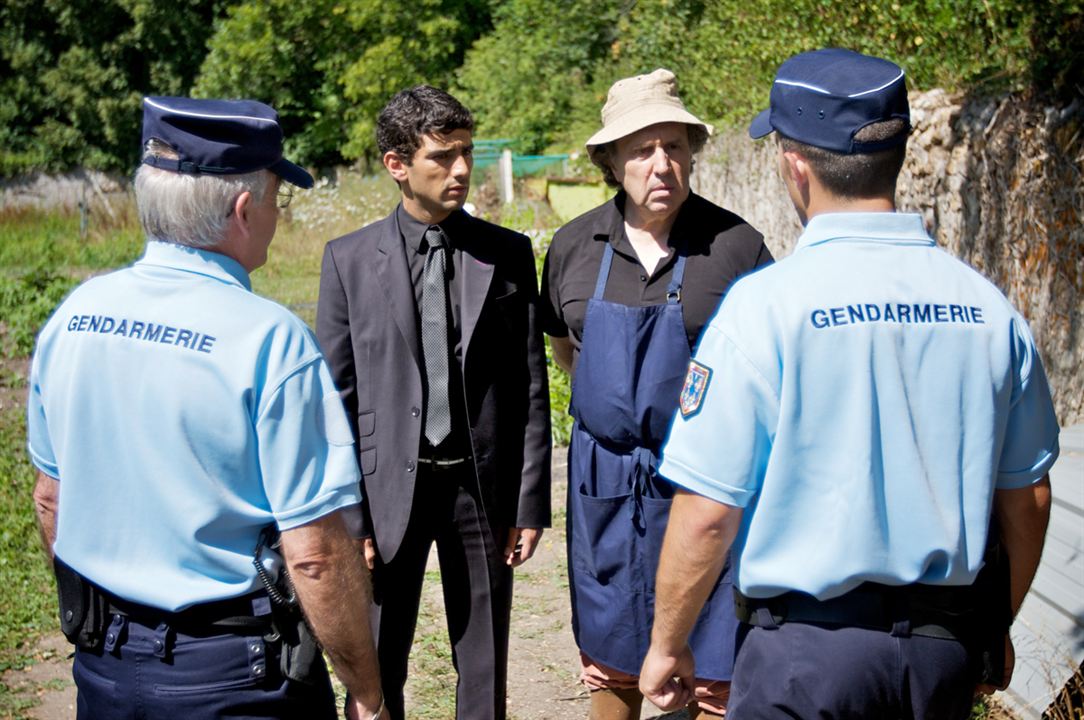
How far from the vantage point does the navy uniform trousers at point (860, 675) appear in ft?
7.16

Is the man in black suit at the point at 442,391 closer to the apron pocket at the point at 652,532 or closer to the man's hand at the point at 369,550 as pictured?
the man's hand at the point at 369,550

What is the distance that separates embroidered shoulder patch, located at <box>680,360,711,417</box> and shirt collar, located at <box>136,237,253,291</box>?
924 mm

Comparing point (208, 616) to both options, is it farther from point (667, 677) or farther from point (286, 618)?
point (667, 677)

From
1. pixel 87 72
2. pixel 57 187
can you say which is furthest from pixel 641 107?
pixel 57 187

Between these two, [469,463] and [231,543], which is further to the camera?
[469,463]

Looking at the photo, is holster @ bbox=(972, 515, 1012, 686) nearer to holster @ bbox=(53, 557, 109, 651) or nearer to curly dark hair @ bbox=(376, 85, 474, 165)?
holster @ bbox=(53, 557, 109, 651)

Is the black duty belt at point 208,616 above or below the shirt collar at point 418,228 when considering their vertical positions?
below

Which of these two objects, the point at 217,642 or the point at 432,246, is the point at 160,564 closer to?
the point at 217,642

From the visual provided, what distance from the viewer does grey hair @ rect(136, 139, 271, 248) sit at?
2.33 m

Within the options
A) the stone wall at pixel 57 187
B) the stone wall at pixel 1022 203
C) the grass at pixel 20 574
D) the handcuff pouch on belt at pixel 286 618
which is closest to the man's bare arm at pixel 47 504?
the handcuff pouch on belt at pixel 286 618

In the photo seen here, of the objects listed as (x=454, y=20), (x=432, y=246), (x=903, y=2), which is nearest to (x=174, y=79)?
(x=454, y=20)

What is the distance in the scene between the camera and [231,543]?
7.53 ft

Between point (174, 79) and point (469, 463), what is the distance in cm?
3213

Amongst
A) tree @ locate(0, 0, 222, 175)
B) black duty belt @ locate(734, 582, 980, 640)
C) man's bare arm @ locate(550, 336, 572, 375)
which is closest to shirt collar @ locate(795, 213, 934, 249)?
black duty belt @ locate(734, 582, 980, 640)
